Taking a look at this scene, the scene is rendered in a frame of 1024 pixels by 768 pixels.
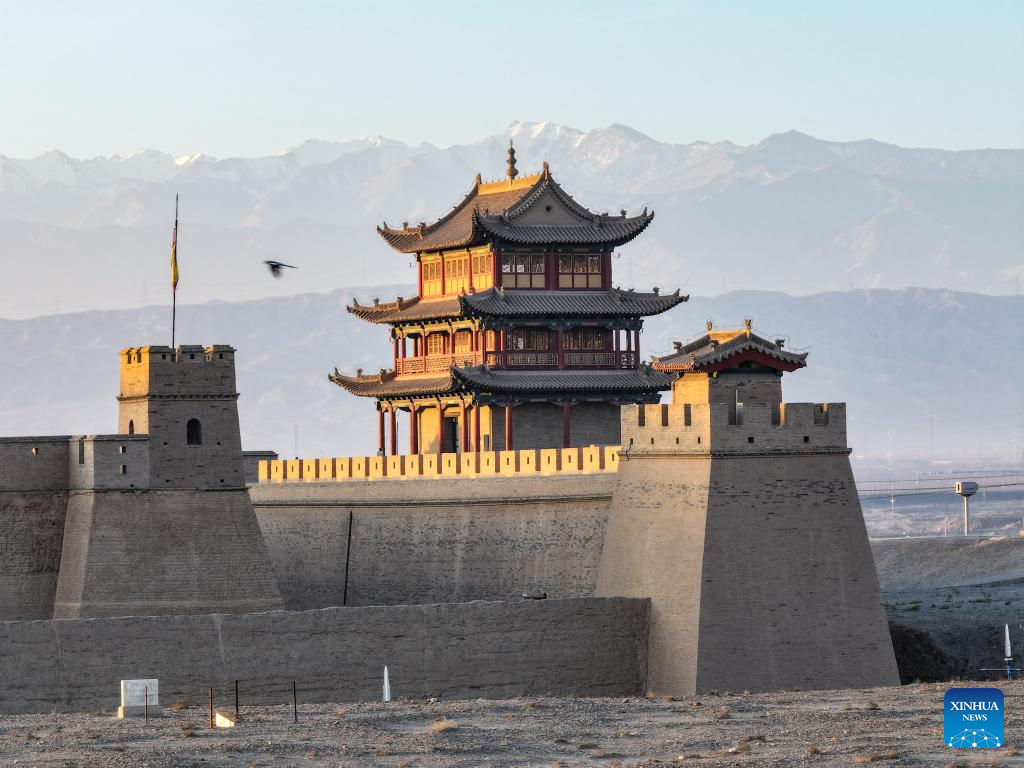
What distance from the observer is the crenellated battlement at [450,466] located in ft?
182

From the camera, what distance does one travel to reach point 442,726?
125ft

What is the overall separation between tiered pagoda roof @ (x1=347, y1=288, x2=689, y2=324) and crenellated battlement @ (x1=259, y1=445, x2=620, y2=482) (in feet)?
21.2

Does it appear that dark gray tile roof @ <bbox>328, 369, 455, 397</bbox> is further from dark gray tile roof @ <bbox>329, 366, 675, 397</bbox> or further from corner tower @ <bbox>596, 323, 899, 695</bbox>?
corner tower @ <bbox>596, 323, 899, 695</bbox>

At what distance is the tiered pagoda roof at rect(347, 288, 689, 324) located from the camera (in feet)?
224

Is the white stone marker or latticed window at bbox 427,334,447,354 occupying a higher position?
latticed window at bbox 427,334,447,354

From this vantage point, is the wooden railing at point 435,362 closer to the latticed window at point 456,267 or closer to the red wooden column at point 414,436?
the red wooden column at point 414,436

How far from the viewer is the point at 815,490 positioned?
4928 centimetres

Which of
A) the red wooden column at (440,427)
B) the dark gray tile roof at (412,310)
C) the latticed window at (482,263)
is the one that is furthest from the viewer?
the dark gray tile roof at (412,310)

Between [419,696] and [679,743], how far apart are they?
12.2 m

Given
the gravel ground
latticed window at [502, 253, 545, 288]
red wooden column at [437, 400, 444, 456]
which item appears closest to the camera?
the gravel ground

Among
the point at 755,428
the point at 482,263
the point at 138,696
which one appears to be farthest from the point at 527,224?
the point at 138,696

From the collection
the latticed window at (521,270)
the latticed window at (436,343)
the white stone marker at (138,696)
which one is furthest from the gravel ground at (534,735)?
the latticed window at (436,343)

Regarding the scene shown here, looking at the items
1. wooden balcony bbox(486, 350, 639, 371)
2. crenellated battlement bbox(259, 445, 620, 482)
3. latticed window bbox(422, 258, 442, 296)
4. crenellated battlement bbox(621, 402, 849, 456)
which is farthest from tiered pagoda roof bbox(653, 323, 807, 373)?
latticed window bbox(422, 258, 442, 296)

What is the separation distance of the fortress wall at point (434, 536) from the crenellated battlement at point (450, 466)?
26cm
